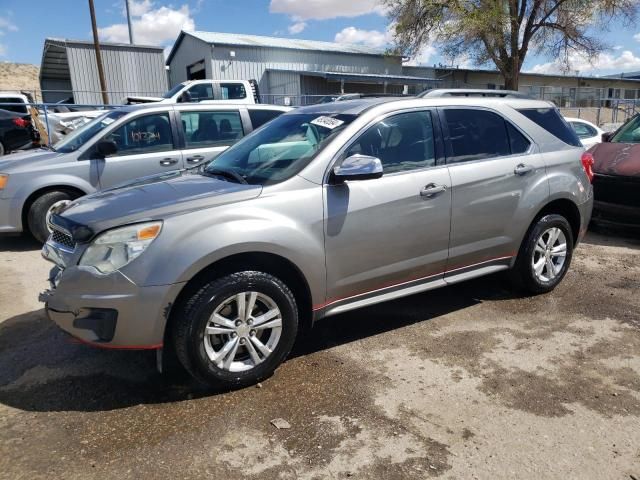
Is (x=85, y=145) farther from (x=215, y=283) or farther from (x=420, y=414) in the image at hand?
(x=420, y=414)

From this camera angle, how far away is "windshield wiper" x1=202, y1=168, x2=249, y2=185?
3.35 m

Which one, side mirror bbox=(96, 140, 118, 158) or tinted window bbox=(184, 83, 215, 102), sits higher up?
tinted window bbox=(184, 83, 215, 102)

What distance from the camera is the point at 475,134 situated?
401 centimetres

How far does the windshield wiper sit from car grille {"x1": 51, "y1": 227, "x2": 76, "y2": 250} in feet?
3.36

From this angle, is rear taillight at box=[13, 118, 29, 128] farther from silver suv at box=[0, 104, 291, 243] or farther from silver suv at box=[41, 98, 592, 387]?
silver suv at box=[41, 98, 592, 387]

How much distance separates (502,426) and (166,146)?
5.40m

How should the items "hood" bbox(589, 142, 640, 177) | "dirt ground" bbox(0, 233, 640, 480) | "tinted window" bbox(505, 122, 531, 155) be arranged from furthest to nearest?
"hood" bbox(589, 142, 640, 177)
"tinted window" bbox(505, 122, 531, 155)
"dirt ground" bbox(0, 233, 640, 480)

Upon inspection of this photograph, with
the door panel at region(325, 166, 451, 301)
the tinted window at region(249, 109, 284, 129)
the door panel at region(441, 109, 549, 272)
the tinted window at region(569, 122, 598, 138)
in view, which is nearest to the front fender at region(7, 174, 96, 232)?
the tinted window at region(249, 109, 284, 129)

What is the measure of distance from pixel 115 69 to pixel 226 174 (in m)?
23.5

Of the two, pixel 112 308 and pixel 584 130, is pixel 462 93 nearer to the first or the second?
pixel 112 308

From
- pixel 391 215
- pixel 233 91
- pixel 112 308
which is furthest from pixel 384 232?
pixel 233 91

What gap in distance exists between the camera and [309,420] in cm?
279

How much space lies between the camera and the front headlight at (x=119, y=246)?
2734 millimetres

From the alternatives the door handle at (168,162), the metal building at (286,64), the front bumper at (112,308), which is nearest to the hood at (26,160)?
the door handle at (168,162)
